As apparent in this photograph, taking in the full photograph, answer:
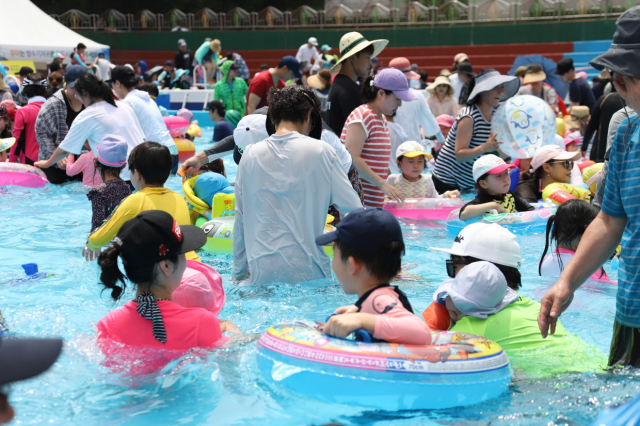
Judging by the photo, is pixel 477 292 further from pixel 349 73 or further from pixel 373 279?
pixel 349 73

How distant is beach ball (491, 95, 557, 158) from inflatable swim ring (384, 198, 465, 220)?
3.61 ft

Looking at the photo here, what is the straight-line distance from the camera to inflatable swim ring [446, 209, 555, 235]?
234 inches

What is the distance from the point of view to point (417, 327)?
8.55 feet

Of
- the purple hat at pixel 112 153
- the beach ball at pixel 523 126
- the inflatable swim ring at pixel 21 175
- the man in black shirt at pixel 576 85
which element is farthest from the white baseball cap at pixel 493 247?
the man in black shirt at pixel 576 85

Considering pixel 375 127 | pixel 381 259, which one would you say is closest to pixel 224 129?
pixel 375 127

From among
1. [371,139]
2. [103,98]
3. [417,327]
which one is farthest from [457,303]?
[103,98]

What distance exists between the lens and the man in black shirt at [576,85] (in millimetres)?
12211

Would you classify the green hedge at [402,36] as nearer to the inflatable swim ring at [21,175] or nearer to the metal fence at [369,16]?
the metal fence at [369,16]

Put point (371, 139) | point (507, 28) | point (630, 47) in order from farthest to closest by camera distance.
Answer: point (507, 28) < point (371, 139) < point (630, 47)

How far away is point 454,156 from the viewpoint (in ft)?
24.2

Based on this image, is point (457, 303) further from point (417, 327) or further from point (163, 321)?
point (163, 321)

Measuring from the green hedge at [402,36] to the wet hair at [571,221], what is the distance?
2002 centimetres

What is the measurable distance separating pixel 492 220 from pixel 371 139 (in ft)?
4.40

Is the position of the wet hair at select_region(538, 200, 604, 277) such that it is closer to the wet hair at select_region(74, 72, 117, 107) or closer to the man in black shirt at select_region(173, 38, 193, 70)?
the wet hair at select_region(74, 72, 117, 107)
